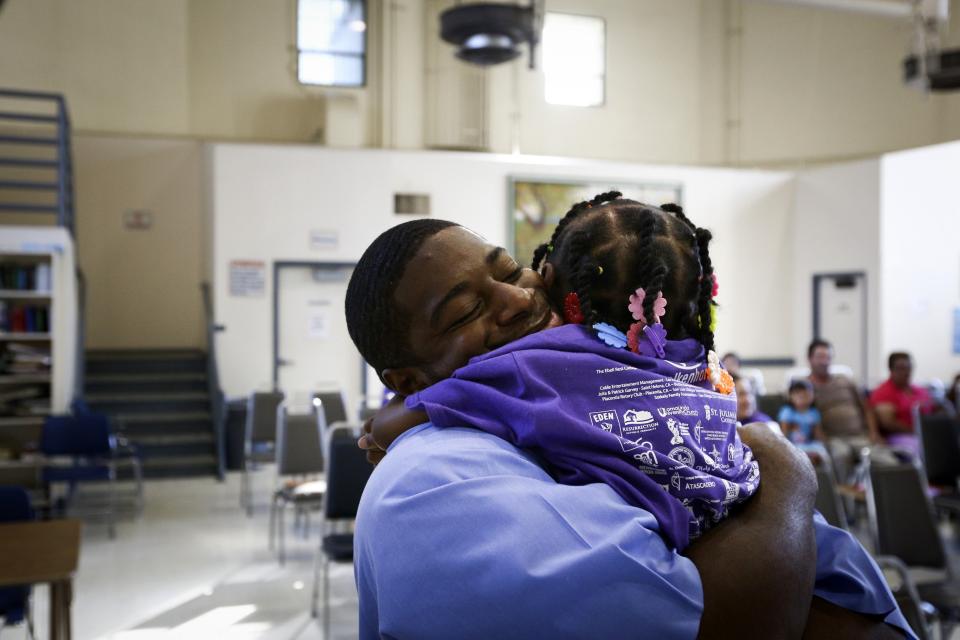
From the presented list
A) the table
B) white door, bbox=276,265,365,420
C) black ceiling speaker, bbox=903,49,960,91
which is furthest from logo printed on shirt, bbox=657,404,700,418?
white door, bbox=276,265,365,420

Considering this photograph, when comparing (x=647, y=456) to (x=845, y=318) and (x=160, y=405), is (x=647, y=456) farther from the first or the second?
(x=845, y=318)

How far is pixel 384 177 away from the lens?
9.95 m

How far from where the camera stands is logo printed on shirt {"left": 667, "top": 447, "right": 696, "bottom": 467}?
2.46 feet

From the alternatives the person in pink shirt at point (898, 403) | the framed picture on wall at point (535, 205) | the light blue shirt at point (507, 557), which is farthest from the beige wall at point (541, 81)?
the light blue shirt at point (507, 557)

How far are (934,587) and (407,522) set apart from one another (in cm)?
365

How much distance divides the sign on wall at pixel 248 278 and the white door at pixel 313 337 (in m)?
0.20

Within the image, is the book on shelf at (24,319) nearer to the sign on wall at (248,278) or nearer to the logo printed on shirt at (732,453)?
the sign on wall at (248,278)

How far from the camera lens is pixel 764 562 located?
0.72m

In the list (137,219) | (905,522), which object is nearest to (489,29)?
(905,522)

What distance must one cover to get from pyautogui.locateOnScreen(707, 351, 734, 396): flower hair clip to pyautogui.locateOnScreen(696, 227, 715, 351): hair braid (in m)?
0.01

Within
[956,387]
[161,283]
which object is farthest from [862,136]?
[161,283]

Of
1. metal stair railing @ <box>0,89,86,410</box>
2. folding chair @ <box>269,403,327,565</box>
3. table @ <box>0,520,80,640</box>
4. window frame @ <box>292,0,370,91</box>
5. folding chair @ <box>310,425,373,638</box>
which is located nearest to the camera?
table @ <box>0,520,80,640</box>

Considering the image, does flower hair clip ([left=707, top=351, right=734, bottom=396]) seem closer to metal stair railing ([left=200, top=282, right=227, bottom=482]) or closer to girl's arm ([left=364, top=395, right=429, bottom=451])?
girl's arm ([left=364, top=395, right=429, bottom=451])

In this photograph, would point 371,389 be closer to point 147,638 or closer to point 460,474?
point 147,638
